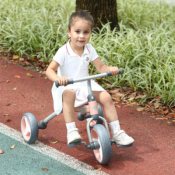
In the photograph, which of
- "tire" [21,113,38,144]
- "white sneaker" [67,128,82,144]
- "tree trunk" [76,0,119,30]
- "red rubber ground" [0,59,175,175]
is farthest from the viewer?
"tree trunk" [76,0,119,30]

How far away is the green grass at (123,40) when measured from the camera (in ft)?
16.2

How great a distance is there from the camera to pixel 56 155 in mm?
3295

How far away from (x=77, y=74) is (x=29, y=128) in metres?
0.85

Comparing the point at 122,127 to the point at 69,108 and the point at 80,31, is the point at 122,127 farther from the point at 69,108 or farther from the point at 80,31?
→ the point at 80,31

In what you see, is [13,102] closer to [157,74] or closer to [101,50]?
[101,50]

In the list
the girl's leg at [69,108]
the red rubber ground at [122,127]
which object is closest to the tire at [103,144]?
the red rubber ground at [122,127]

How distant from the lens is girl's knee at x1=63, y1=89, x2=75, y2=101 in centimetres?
313

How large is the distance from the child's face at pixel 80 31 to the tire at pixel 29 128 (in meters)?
1.00

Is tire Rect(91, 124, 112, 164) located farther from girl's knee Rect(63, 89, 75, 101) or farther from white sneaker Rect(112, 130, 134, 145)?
girl's knee Rect(63, 89, 75, 101)

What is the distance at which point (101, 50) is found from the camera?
5.54m

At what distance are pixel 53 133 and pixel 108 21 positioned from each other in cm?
338

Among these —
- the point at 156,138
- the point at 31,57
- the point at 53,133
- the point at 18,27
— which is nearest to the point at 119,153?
the point at 156,138

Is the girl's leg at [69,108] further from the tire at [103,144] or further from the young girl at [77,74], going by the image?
the tire at [103,144]

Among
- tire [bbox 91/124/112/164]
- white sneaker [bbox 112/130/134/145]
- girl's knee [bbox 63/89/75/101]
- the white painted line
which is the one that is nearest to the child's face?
girl's knee [bbox 63/89/75/101]
